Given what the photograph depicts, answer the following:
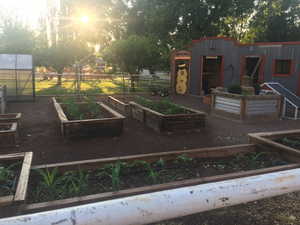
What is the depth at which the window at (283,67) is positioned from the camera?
34.7ft

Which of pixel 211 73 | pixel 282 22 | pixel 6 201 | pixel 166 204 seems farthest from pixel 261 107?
pixel 282 22

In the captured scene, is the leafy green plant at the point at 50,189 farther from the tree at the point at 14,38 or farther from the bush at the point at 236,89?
the tree at the point at 14,38

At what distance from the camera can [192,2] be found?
20.5 meters

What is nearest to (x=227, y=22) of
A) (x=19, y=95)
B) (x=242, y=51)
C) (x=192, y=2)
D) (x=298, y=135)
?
(x=192, y=2)

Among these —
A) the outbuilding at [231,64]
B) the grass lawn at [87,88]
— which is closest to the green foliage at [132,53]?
the grass lawn at [87,88]

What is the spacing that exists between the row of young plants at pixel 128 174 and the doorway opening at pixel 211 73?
10.5 meters

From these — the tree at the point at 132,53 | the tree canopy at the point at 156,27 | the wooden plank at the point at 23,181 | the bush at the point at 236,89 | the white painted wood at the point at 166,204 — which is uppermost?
the tree canopy at the point at 156,27

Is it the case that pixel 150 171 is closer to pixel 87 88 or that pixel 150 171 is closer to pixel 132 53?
pixel 132 53

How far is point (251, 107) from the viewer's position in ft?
26.2

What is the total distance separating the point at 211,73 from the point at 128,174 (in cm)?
1171

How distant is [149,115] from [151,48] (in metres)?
10.9

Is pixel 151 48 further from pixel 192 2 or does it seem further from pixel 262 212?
pixel 262 212

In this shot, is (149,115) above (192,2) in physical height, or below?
below

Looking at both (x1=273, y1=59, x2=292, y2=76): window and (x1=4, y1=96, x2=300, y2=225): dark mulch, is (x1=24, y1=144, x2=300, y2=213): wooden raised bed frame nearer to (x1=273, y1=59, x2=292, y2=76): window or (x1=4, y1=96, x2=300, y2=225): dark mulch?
(x1=4, y1=96, x2=300, y2=225): dark mulch
